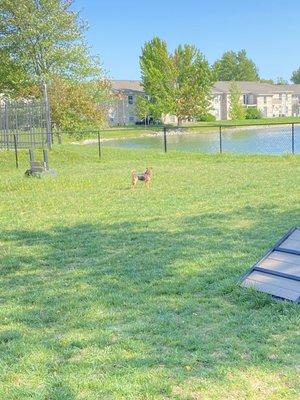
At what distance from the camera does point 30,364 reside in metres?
2.76

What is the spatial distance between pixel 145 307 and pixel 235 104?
209 feet

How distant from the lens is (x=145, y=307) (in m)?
3.56

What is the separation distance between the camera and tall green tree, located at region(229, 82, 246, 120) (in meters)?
64.8

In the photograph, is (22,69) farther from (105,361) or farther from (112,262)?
(105,361)

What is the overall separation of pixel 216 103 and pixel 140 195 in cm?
6266

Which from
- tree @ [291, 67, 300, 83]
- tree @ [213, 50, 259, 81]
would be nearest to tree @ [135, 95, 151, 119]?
tree @ [213, 50, 259, 81]

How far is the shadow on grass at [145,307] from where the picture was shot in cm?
271

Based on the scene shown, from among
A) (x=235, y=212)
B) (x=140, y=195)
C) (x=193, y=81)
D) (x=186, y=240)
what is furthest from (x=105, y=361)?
(x=193, y=81)

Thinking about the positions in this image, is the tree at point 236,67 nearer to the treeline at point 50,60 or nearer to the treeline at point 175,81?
the treeline at point 175,81

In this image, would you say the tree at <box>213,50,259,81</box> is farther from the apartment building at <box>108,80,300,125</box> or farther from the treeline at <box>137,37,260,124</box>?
the treeline at <box>137,37,260,124</box>

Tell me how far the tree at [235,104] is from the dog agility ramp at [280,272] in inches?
2462

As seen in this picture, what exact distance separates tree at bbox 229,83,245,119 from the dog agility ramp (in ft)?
205

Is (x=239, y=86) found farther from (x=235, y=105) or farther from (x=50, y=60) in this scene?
(x=50, y=60)

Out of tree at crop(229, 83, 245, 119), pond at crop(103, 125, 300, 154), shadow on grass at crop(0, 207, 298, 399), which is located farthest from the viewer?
tree at crop(229, 83, 245, 119)
